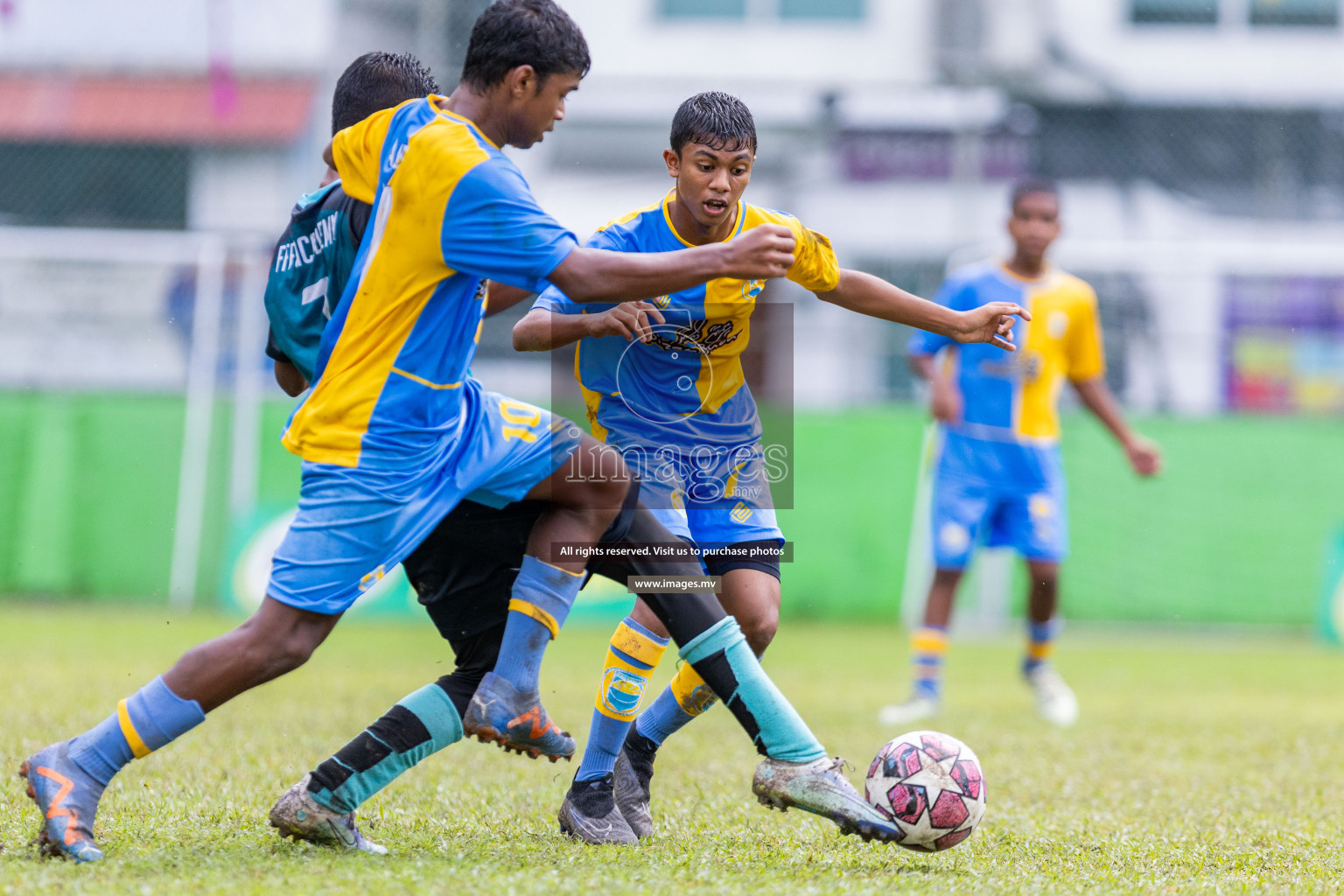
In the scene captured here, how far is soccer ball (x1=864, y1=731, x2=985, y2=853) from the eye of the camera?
10.9 feet

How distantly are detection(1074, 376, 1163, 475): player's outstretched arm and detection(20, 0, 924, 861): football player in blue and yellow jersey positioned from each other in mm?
4381

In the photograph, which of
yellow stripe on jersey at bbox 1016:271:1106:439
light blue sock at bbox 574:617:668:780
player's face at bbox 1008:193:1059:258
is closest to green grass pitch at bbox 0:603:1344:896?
light blue sock at bbox 574:617:668:780

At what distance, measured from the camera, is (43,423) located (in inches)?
443

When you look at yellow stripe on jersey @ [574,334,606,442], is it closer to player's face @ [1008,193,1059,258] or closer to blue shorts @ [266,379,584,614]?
blue shorts @ [266,379,584,614]

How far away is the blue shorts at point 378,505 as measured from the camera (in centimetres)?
311

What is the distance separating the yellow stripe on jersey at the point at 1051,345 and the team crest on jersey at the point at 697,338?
3652 mm

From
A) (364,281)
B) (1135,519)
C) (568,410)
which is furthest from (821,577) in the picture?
(364,281)

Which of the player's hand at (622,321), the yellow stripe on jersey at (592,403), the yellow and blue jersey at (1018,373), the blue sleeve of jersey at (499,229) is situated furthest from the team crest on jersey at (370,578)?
the yellow and blue jersey at (1018,373)

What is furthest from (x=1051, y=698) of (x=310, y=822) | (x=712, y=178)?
(x=310, y=822)

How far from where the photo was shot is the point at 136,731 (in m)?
3.11

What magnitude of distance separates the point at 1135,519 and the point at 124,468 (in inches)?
316

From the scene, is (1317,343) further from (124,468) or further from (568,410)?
(124,468)

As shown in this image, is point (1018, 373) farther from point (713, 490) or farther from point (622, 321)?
point (622, 321)

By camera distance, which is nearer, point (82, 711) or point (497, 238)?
point (497, 238)
